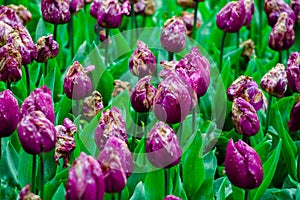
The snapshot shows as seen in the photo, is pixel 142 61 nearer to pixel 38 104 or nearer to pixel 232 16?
pixel 232 16

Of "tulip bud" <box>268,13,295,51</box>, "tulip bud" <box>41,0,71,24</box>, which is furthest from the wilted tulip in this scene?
"tulip bud" <box>268,13,295,51</box>

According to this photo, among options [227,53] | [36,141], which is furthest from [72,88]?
[227,53]

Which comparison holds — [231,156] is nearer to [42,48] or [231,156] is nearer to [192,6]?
[42,48]

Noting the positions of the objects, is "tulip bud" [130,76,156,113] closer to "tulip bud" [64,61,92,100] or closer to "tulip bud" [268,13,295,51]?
"tulip bud" [64,61,92,100]

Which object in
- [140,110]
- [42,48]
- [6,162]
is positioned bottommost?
[6,162]

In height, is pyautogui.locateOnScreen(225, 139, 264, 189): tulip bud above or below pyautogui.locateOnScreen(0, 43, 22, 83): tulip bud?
below

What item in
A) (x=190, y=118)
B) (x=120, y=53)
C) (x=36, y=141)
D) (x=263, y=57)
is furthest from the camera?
(x=263, y=57)
